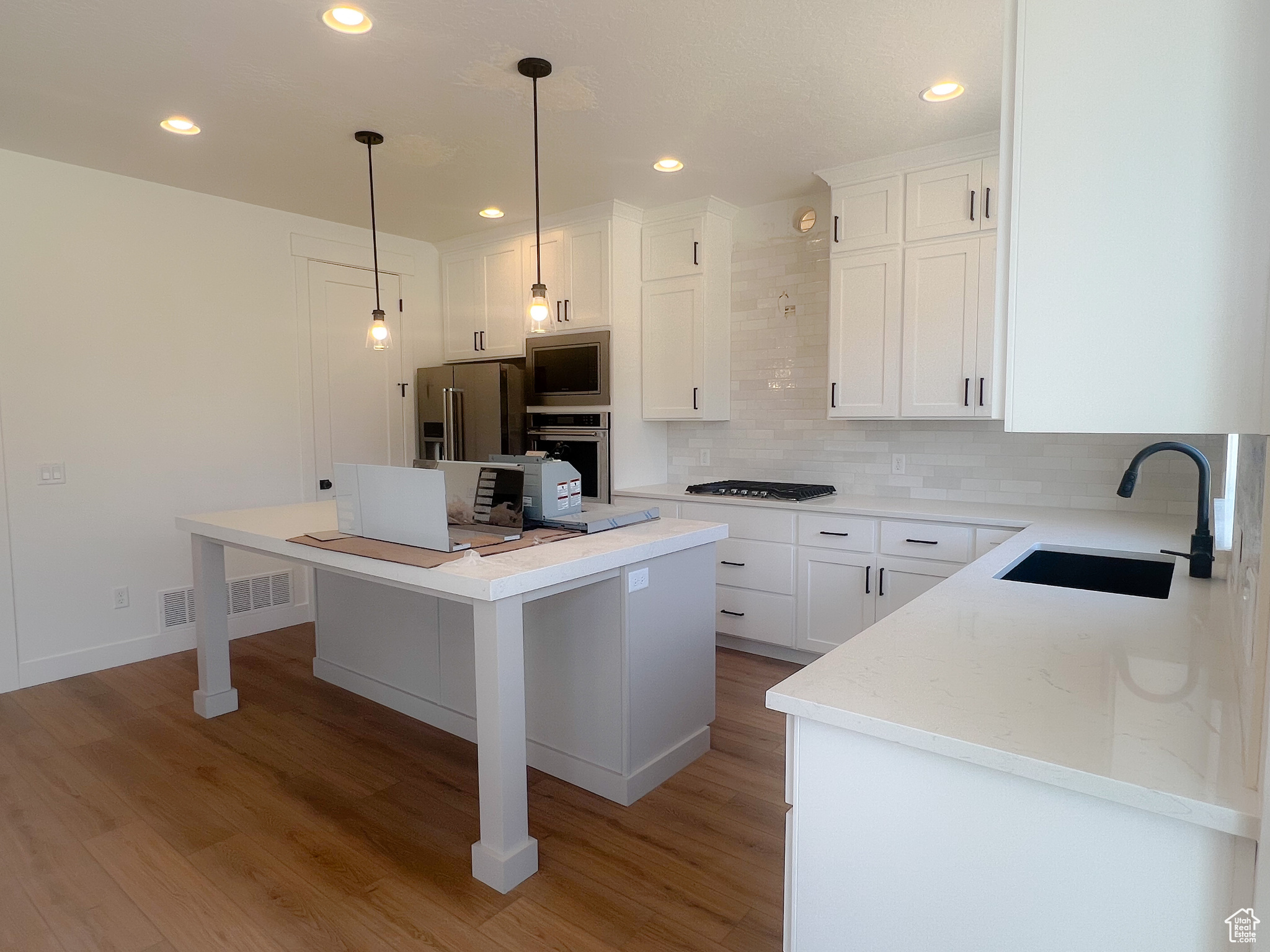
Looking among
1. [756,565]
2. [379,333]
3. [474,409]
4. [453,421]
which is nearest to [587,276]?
[474,409]

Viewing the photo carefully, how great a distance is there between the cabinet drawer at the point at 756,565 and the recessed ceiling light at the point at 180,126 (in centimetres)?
308

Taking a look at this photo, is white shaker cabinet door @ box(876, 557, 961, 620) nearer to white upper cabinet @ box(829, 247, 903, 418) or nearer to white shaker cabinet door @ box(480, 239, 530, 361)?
white upper cabinet @ box(829, 247, 903, 418)

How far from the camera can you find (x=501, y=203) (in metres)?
4.37

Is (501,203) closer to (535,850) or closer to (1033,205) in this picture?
(535,850)

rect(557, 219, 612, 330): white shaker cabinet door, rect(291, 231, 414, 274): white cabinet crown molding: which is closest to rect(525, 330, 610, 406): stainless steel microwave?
rect(557, 219, 612, 330): white shaker cabinet door

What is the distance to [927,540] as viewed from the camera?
3.40m

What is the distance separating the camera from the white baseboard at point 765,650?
3914mm

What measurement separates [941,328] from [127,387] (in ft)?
13.9

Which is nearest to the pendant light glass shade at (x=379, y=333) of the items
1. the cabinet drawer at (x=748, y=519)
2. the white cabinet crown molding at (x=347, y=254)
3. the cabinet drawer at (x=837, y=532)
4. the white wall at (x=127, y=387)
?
the white wall at (x=127, y=387)

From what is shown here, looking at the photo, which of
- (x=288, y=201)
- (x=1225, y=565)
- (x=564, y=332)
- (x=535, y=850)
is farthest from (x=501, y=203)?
(x=1225, y=565)

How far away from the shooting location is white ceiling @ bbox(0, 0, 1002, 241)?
7.68 ft

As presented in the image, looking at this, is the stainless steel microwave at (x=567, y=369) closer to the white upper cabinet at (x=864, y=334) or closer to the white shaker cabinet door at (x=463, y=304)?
the white shaker cabinet door at (x=463, y=304)

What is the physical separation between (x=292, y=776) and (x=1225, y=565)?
316 centimetres

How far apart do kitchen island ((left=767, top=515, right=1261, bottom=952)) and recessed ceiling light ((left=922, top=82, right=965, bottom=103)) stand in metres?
2.27
